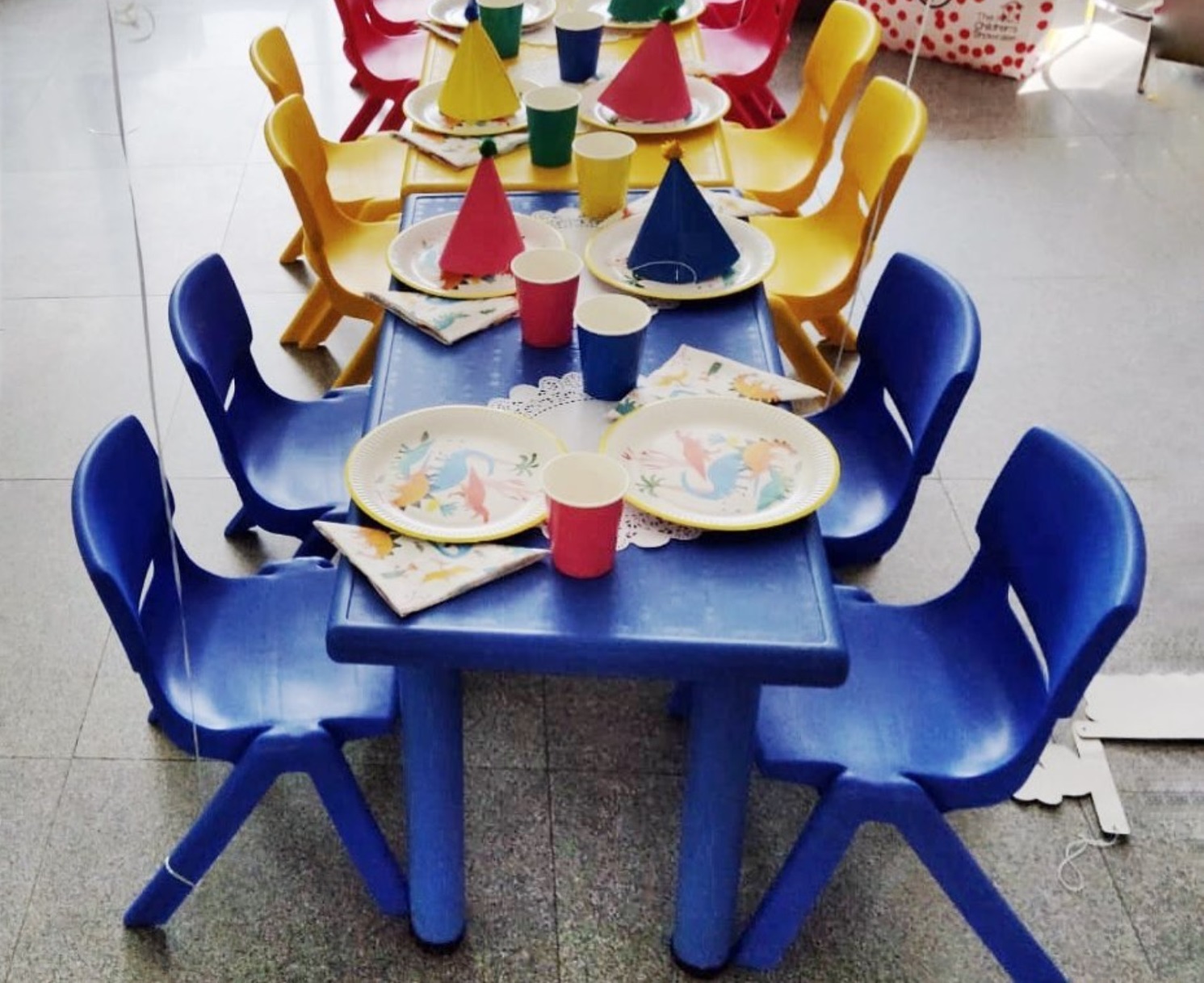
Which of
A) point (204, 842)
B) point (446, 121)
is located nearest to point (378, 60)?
point (446, 121)

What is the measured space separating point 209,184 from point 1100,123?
2.47 metres

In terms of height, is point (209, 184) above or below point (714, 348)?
below

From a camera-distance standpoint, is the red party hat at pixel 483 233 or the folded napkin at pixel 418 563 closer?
the folded napkin at pixel 418 563

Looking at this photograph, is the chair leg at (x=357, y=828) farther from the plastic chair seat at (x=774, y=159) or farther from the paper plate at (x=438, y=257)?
the plastic chair seat at (x=774, y=159)

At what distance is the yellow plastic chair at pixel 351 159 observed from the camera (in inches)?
87.9

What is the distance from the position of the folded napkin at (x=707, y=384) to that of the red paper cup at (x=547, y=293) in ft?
0.43

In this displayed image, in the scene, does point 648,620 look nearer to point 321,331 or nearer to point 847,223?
point 847,223

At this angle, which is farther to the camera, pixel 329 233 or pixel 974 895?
pixel 329 233

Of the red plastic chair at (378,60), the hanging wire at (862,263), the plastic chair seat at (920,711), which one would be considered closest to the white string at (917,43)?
the hanging wire at (862,263)

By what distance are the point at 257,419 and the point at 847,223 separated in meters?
1.12

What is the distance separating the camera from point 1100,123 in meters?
3.43

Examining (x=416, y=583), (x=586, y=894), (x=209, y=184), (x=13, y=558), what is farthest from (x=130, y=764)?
(x=209, y=184)

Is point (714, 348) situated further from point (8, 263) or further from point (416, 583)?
point (8, 263)

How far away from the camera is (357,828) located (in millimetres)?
1408
